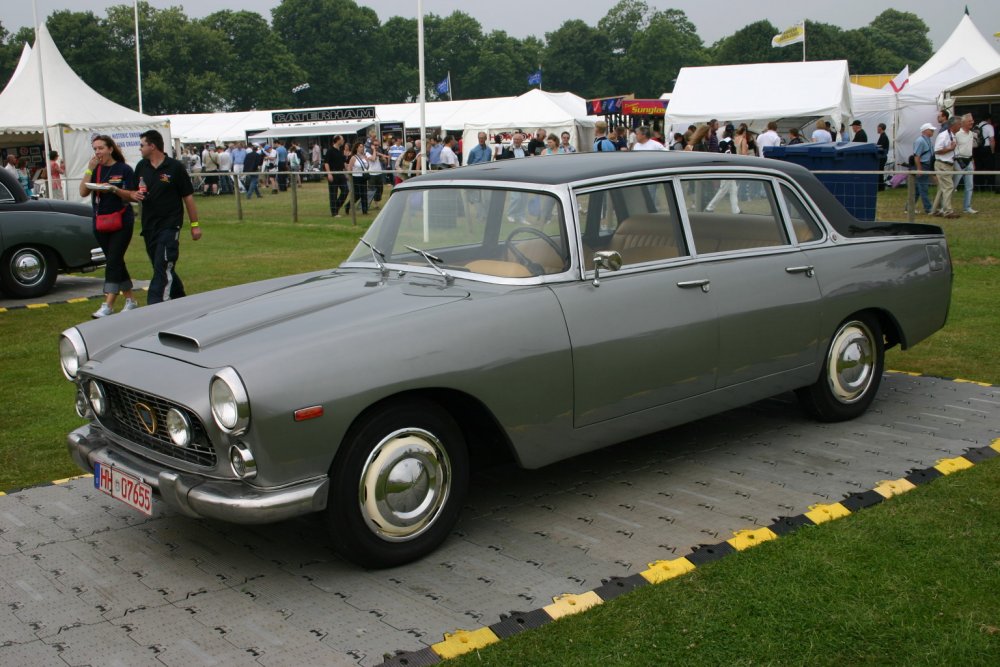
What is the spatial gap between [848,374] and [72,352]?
13.9 feet

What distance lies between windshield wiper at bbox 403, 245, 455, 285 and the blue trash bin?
33.5ft

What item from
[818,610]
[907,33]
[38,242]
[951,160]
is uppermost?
[907,33]

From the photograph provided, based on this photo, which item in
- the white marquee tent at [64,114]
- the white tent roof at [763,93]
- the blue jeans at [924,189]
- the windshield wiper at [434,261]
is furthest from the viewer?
the white marquee tent at [64,114]

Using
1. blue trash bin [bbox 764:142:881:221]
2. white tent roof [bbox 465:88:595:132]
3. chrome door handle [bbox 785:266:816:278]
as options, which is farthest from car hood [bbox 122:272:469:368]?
white tent roof [bbox 465:88:595:132]

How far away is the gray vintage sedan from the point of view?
3.80m

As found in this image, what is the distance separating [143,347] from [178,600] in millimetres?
1144

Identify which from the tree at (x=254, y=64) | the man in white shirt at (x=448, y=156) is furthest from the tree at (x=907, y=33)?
the man in white shirt at (x=448, y=156)

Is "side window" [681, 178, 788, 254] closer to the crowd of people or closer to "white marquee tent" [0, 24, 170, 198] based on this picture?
the crowd of people

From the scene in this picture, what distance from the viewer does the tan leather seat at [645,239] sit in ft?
16.4

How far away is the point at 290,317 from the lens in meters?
4.33

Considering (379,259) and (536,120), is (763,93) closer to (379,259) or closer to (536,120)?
(536,120)

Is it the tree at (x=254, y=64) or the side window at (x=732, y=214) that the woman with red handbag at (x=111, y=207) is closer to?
the side window at (x=732, y=214)

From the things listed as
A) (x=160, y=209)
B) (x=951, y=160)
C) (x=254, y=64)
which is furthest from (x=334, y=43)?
(x=160, y=209)

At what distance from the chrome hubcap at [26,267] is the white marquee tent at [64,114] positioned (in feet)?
53.3
